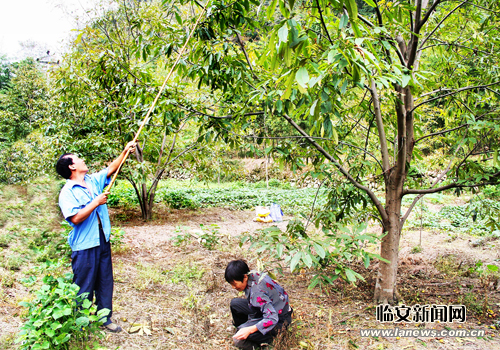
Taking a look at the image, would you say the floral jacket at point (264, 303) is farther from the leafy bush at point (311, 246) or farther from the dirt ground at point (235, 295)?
the leafy bush at point (311, 246)

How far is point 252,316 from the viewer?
2379mm

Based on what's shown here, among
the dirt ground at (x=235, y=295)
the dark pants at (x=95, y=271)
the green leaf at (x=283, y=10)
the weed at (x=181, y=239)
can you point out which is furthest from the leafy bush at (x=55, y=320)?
the weed at (x=181, y=239)

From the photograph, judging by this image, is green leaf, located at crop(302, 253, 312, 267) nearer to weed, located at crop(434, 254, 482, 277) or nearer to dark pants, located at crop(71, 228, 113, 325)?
dark pants, located at crop(71, 228, 113, 325)

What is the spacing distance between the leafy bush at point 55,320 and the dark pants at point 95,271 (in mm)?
224

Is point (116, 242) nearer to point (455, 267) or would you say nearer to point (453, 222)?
point (455, 267)

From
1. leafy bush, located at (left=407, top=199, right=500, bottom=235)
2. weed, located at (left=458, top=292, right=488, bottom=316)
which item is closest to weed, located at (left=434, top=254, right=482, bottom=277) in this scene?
weed, located at (left=458, top=292, right=488, bottom=316)

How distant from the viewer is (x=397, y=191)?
2844mm

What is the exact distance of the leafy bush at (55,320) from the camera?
171 centimetres

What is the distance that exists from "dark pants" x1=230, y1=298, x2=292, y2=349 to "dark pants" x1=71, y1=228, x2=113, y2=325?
100 cm

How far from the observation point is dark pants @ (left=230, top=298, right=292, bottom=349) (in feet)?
7.44

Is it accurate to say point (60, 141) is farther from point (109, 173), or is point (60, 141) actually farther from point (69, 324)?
point (69, 324)

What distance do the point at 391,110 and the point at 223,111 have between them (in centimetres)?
183

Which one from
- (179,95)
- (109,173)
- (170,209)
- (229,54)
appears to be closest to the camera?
(109,173)

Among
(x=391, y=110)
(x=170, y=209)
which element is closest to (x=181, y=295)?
(x=391, y=110)
